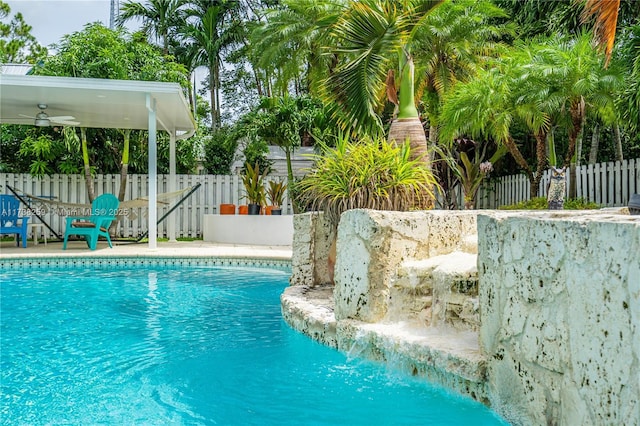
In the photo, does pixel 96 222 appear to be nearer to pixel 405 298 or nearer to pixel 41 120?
pixel 41 120

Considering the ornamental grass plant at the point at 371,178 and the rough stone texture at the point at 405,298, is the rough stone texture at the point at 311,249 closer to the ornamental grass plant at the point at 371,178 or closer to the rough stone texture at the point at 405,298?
the ornamental grass plant at the point at 371,178

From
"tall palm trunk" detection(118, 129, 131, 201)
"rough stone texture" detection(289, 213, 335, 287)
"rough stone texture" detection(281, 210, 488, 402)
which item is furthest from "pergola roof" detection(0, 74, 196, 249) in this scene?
"rough stone texture" detection(281, 210, 488, 402)

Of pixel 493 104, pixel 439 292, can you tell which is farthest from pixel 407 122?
pixel 493 104

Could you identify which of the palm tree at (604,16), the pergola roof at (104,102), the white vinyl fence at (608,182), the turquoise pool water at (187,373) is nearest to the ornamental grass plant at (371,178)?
the turquoise pool water at (187,373)

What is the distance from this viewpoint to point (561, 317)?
1997 millimetres

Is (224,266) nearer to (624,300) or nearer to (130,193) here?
(130,193)

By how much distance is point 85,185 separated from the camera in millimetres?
12531

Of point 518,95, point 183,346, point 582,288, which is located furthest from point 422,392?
point 518,95

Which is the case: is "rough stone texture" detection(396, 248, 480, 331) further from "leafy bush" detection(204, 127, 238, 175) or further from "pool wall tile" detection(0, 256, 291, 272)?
"leafy bush" detection(204, 127, 238, 175)

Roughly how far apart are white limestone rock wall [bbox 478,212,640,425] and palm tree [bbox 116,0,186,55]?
69.6 ft

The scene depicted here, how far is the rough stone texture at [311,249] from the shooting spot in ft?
16.5

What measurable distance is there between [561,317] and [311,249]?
3.20m

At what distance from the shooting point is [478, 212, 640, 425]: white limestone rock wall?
168 centimetres

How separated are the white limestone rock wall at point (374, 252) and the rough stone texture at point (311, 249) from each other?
4.17 feet
